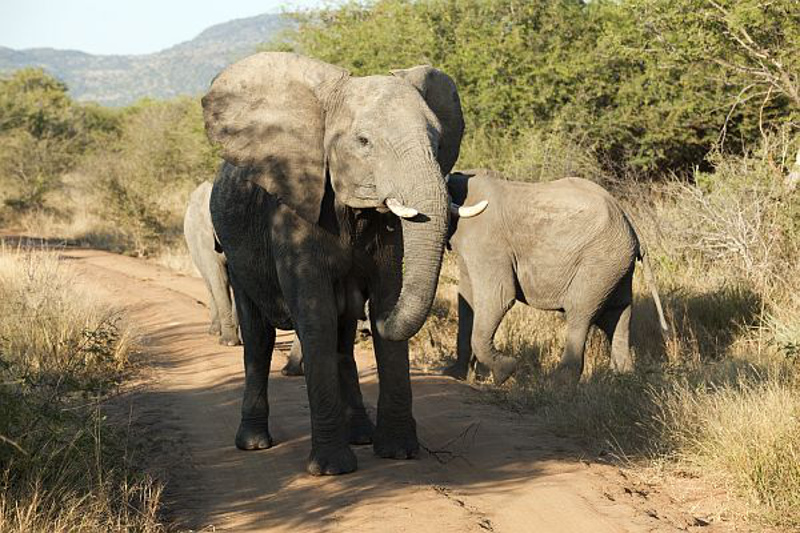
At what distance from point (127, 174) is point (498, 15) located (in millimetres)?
9650

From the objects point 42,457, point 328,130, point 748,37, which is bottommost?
point 42,457

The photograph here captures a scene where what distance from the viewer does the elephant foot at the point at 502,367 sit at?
833cm

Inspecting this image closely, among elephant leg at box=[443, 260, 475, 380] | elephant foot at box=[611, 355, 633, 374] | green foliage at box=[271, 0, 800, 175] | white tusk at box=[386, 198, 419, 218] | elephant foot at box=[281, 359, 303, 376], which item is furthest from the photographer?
green foliage at box=[271, 0, 800, 175]

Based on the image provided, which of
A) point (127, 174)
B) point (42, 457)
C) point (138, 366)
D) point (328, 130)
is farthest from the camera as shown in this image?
point (127, 174)

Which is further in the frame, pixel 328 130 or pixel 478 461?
pixel 478 461

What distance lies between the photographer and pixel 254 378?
6.59 meters

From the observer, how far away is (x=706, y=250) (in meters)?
11.3

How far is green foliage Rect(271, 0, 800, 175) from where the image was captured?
1333 centimetres

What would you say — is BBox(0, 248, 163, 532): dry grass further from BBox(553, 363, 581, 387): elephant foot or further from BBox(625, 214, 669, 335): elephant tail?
BBox(625, 214, 669, 335): elephant tail

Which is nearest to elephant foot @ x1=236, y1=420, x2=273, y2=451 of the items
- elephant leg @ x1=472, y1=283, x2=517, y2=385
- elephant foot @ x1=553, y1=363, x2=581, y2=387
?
elephant leg @ x1=472, y1=283, x2=517, y2=385

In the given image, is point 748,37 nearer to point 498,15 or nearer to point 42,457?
point 498,15

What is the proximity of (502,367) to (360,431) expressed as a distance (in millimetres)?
2123

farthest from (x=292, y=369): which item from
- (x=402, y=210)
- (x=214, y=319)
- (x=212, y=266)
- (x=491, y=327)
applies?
(x=402, y=210)

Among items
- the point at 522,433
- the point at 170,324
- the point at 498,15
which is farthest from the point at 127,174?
the point at 522,433
